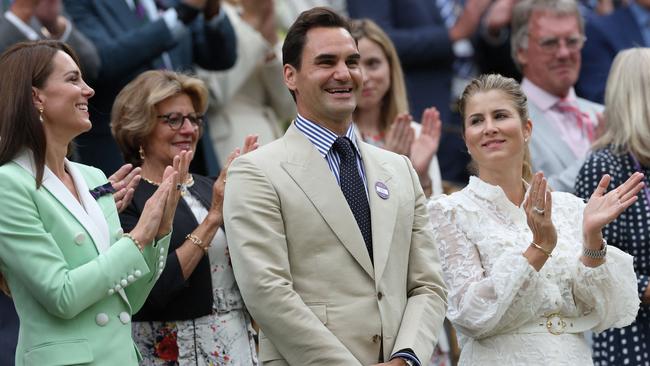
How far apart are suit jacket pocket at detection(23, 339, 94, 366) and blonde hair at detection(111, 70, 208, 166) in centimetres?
152

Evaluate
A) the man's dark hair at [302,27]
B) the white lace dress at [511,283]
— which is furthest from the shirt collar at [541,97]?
the man's dark hair at [302,27]

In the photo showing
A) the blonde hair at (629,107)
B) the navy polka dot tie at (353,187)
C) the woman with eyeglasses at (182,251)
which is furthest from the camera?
the blonde hair at (629,107)

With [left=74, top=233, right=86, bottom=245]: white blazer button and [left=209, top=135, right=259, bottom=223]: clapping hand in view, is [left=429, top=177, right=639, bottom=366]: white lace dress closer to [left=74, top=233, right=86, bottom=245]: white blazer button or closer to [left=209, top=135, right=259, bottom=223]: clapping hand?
[left=209, top=135, right=259, bottom=223]: clapping hand

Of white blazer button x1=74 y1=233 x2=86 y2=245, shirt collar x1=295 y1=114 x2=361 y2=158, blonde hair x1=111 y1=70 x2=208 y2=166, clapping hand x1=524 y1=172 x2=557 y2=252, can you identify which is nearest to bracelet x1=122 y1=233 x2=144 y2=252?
white blazer button x1=74 y1=233 x2=86 y2=245

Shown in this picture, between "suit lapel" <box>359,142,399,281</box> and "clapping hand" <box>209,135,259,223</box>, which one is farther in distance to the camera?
"clapping hand" <box>209,135,259,223</box>

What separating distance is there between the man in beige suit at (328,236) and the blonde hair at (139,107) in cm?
97

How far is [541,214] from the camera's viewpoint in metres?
4.99

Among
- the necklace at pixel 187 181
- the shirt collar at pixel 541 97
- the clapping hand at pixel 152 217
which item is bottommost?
the shirt collar at pixel 541 97

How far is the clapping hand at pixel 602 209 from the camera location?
16.6 feet

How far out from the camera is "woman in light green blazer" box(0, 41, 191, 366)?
438 centimetres

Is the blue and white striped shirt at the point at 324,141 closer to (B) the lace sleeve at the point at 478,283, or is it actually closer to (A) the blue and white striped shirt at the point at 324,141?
(A) the blue and white striped shirt at the point at 324,141

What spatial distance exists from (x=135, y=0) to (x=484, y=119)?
282cm

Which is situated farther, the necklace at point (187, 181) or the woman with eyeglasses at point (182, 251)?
the necklace at point (187, 181)

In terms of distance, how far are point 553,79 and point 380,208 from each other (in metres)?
3.19
